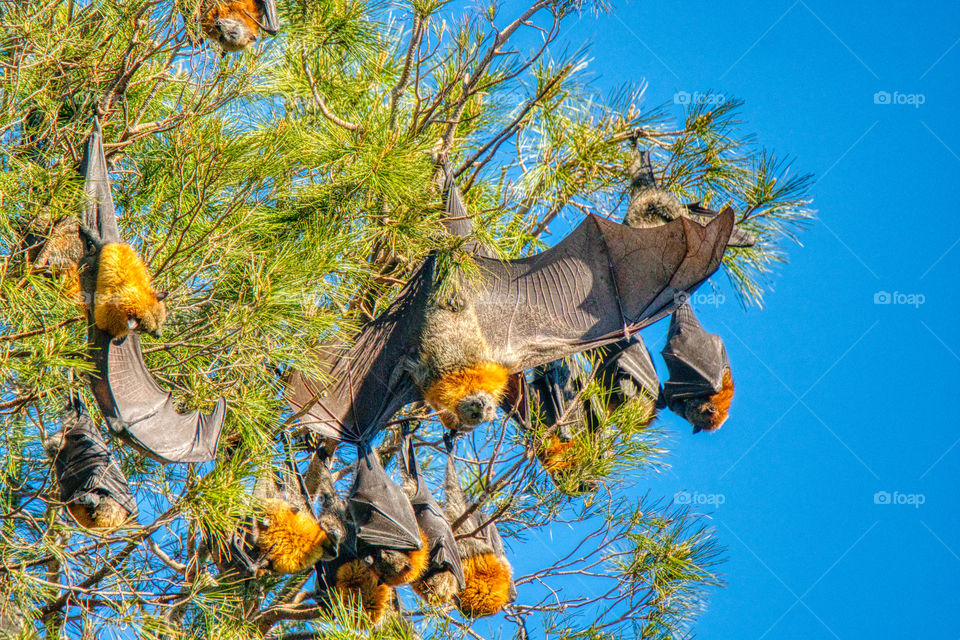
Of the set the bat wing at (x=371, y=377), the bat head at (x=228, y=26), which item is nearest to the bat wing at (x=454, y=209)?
the bat wing at (x=371, y=377)

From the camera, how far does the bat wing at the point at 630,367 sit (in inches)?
219

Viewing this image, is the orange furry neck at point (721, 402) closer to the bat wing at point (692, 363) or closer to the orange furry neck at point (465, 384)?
the bat wing at point (692, 363)

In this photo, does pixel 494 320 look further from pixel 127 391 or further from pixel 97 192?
pixel 97 192

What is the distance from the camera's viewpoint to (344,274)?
4.53 metres

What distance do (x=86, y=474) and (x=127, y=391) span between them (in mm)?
818

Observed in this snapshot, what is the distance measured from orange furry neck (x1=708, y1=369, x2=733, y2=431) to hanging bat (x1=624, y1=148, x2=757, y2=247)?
1.12m

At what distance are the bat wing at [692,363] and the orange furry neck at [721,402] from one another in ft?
0.18

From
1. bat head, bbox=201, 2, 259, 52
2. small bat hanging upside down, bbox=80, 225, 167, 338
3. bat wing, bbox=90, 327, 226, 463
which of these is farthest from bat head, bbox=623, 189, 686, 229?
small bat hanging upside down, bbox=80, 225, 167, 338

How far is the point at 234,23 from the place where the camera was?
4125mm

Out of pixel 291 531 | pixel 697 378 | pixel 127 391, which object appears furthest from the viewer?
pixel 697 378

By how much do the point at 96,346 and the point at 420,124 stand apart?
1.79 m

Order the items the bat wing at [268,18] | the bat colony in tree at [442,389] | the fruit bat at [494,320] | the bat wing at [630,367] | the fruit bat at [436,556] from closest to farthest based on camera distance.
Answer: the bat wing at [268,18] → the bat colony in tree at [442,389] → the fruit bat at [494,320] → the fruit bat at [436,556] → the bat wing at [630,367]

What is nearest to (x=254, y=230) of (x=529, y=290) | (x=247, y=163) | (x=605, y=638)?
(x=247, y=163)

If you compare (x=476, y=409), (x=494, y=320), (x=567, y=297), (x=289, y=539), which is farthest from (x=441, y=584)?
(x=567, y=297)
